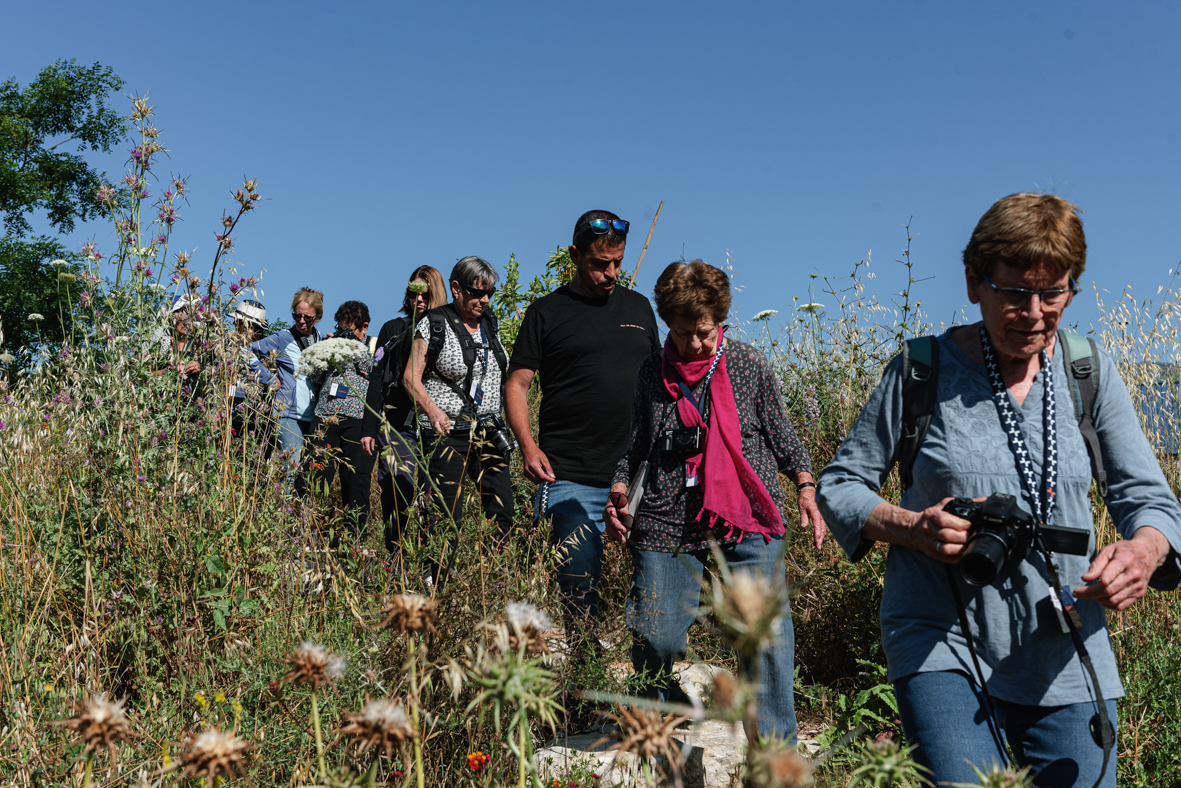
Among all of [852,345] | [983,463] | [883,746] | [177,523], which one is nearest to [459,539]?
[177,523]

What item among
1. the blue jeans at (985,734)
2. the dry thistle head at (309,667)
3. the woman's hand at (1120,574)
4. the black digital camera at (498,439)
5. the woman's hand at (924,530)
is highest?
the black digital camera at (498,439)

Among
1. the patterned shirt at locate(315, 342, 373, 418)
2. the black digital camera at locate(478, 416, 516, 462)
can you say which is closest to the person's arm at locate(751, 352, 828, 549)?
the black digital camera at locate(478, 416, 516, 462)

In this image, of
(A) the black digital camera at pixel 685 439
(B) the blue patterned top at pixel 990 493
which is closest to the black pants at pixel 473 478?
(A) the black digital camera at pixel 685 439

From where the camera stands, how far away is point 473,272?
15.1ft

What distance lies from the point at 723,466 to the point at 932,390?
1219 mm

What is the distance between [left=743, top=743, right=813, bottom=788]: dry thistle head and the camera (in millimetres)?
523

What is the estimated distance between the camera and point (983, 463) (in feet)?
6.29

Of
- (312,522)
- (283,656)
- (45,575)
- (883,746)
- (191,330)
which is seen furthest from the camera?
(312,522)

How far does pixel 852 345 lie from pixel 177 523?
14.8 feet

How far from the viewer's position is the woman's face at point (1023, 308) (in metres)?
1.85

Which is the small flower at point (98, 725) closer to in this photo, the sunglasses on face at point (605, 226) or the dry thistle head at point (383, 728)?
the dry thistle head at point (383, 728)

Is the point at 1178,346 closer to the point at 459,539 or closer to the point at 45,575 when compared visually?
Answer: the point at 459,539

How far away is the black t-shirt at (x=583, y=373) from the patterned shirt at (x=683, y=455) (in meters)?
0.50

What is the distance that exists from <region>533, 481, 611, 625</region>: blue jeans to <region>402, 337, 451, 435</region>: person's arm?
56 centimetres
